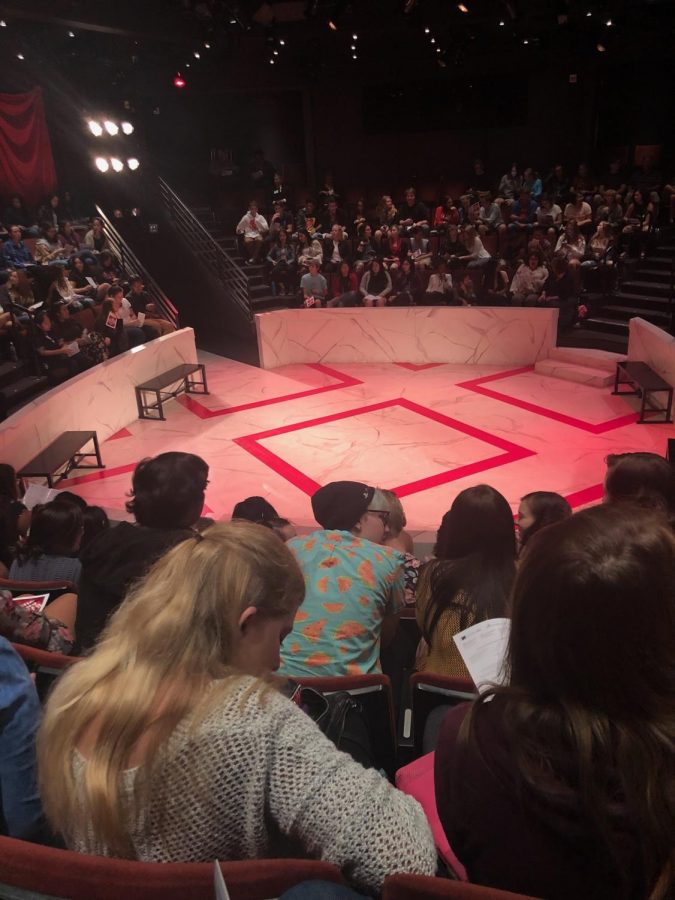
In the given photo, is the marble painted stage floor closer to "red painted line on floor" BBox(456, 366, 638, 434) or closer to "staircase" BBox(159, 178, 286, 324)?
"red painted line on floor" BBox(456, 366, 638, 434)

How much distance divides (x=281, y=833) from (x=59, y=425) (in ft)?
19.8

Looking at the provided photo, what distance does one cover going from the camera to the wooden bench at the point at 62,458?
18.5 feet

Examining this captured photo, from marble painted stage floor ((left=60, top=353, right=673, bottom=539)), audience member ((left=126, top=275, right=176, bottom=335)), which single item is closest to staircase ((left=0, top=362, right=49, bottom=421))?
→ marble painted stage floor ((left=60, top=353, right=673, bottom=539))

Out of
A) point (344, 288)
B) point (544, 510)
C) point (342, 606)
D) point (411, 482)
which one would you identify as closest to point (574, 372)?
point (411, 482)

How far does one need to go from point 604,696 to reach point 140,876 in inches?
27.6

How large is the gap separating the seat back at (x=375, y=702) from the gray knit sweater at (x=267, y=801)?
2.23 feet

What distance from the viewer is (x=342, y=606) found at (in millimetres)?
2258

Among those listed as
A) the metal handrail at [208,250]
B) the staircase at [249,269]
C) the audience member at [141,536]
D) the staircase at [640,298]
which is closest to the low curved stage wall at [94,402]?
the metal handrail at [208,250]

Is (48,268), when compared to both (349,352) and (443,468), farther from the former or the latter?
(443,468)

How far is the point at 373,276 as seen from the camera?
1070 centimetres

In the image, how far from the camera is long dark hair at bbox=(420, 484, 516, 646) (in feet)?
7.11

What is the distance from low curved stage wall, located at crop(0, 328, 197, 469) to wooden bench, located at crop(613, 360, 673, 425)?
5.17 m

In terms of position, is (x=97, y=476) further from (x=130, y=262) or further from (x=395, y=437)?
(x=130, y=262)

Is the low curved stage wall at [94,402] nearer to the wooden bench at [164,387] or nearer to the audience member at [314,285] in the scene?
the wooden bench at [164,387]
